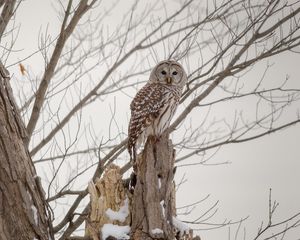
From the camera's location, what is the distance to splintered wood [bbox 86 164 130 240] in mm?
4258

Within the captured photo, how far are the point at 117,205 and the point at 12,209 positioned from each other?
0.83 metres

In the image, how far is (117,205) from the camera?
4.35m

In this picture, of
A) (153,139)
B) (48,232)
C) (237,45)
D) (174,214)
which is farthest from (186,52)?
Result: (48,232)

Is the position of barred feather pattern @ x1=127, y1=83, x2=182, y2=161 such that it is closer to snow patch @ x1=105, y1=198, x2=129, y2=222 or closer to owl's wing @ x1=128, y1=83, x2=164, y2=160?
owl's wing @ x1=128, y1=83, x2=164, y2=160

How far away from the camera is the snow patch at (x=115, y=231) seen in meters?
4.09

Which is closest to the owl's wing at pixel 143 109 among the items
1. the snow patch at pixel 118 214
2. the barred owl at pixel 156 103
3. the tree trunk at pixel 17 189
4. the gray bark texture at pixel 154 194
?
the barred owl at pixel 156 103

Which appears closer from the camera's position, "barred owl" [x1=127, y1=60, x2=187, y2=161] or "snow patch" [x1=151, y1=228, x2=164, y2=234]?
"snow patch" [x1=151, y1=228, x2=164, y2=234]

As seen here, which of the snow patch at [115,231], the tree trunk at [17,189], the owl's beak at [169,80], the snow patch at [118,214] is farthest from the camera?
the owl's beak at [169,80]

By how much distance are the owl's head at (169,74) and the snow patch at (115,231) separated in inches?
117

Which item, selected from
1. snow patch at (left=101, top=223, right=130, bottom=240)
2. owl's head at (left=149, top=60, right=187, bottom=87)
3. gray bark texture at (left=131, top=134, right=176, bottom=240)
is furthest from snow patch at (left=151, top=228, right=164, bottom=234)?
owl's head at (left=149, top=60, right=187, bottom=87)

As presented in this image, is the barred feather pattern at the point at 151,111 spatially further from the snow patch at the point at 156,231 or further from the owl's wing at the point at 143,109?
the snow patch at the point at 156,231

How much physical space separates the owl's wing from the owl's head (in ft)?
0.68

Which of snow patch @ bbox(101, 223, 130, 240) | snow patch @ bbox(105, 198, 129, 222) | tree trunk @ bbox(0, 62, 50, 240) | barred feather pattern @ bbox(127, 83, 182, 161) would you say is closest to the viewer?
tree trunk @ bbox(0, 62, 50, 240)

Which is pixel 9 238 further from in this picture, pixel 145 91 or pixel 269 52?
pixel 269 52
